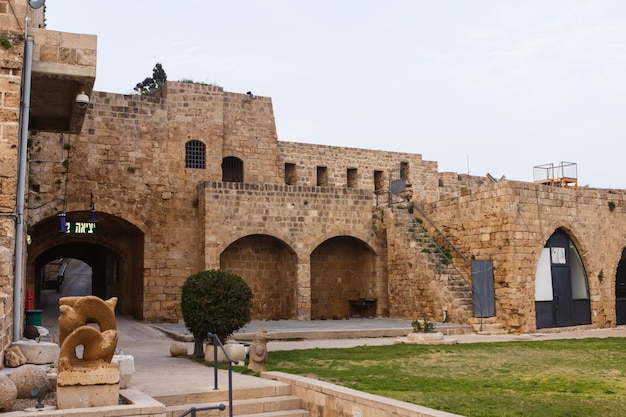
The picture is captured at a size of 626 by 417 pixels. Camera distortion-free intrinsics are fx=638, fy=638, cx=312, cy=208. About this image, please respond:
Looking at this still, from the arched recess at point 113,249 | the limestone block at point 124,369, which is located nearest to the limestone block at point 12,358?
the limestone block at point 124,369

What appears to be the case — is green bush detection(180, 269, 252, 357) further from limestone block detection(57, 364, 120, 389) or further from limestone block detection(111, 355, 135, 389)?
limestone block detection(57, 364, 120, 389)

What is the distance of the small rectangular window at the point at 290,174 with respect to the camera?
24.4 m

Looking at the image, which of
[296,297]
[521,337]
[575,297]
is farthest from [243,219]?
[575,297]

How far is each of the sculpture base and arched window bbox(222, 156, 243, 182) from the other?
16285mm

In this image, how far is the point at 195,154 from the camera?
20.9 m

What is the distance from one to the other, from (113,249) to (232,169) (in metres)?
4.96

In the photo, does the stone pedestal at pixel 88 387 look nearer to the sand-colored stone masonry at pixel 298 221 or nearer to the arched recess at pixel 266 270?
the sand-colored stone masonry at pixel 298 221

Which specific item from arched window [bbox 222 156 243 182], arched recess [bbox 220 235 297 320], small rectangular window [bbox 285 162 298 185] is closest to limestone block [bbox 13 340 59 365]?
arched recess [bbox 220 235 297 320]

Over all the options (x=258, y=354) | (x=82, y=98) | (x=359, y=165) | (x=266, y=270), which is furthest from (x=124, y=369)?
(x=359, y=165)

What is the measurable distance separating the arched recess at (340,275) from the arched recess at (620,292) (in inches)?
302

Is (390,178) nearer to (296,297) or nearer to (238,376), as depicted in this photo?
(296,297)

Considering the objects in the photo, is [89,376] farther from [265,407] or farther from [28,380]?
[265,407]

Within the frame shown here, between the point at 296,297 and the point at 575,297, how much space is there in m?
8.48

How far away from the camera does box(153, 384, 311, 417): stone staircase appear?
25.5 ft
